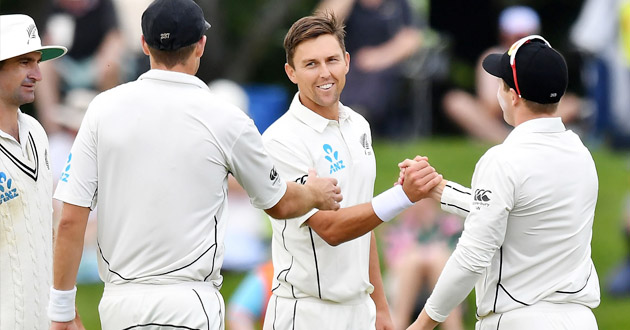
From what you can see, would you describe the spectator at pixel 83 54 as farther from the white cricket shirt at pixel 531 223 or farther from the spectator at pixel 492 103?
the white cricket shirt at pixel 531 223

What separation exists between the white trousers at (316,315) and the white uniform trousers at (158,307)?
74 cm

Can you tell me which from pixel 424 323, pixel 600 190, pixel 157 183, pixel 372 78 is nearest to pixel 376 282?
pixel 424 323

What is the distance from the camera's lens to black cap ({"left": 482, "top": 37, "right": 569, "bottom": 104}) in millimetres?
5570

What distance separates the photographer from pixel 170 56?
5520 mm

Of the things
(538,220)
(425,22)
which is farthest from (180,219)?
(425,22)

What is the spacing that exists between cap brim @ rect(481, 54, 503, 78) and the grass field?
5446 millimetres

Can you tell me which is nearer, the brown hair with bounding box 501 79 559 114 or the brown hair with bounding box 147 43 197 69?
the brown hair with bounding box 147 43 197 69

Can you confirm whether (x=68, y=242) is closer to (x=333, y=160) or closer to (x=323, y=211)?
(x=323, y=211)

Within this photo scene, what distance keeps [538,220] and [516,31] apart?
23.8 ft

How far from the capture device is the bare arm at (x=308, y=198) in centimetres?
578

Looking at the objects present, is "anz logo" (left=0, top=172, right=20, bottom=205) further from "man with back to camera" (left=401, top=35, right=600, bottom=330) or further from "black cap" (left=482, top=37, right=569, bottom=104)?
"black cap" (left=482, top=37, right=569, bottom=104)

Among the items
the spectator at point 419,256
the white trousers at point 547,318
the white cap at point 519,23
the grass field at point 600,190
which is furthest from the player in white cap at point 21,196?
the white cap at point 519,23

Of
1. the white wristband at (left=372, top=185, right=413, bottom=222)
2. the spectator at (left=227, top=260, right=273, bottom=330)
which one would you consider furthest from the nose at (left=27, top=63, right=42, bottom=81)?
the spectator at (left=227, top=260, right=273, bottom=330)

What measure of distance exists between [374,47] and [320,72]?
7052 millimetres
